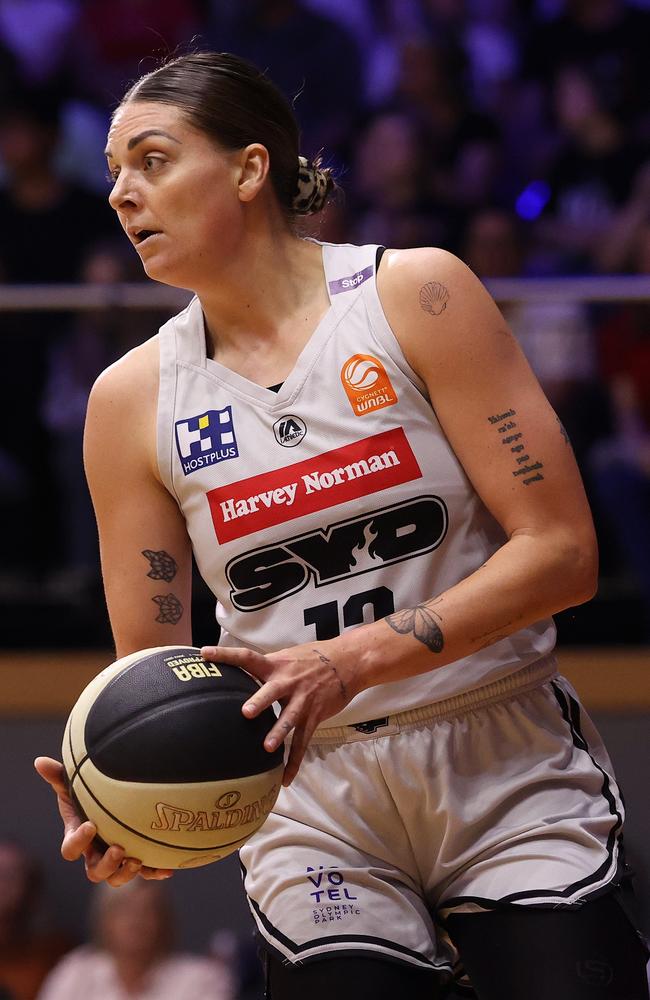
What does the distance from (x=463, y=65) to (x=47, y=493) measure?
110 inches

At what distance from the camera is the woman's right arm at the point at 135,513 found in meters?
2.48

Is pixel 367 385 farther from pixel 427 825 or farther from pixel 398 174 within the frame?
pixel 398 174

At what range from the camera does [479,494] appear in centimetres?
234

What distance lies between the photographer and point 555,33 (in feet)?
20.8

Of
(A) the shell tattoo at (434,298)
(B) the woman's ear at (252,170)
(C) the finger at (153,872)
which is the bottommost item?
(C) the finger at (153,872)

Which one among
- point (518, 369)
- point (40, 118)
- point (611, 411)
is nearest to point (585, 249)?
point (611, 411)

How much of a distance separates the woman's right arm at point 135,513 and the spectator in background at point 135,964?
202 centimetres

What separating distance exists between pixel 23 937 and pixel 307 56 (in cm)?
414

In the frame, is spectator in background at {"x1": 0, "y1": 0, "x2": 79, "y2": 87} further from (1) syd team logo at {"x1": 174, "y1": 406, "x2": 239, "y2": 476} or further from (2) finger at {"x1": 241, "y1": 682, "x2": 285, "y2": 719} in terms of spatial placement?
(2) finger at {"x1": 241, "y1": 682, "x2": 285, "y2": 719}

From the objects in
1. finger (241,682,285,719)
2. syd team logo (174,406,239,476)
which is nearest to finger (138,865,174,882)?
finger (241,682,285,719)

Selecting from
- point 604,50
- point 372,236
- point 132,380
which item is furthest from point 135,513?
point 604,50

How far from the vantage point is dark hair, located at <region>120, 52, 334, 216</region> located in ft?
8.02

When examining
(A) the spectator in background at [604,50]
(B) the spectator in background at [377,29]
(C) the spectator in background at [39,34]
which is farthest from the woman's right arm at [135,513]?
(C) the spectator in background at [39,34]

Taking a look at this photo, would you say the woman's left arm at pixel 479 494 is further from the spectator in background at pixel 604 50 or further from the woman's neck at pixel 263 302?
the spectator in background at pixel 604 50
